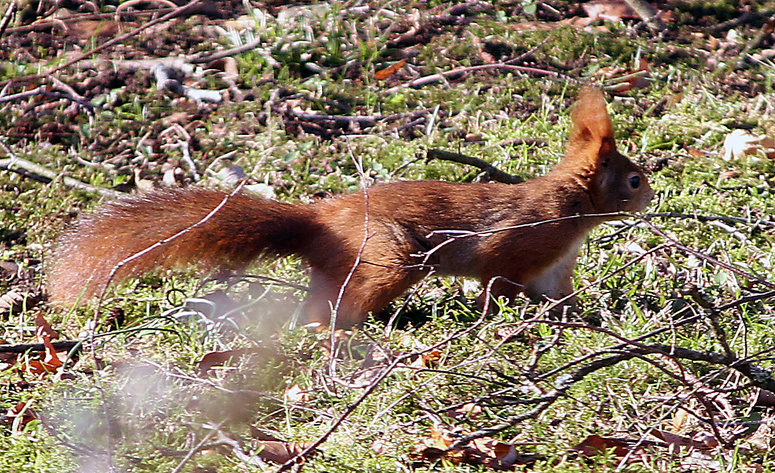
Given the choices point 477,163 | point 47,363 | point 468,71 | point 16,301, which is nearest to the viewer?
point 47,363

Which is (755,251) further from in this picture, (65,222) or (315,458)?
(65,222)

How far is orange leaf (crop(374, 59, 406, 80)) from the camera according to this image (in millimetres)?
4977

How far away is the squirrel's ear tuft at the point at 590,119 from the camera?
3.44m

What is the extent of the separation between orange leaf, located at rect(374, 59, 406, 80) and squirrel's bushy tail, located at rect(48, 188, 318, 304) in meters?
1.83

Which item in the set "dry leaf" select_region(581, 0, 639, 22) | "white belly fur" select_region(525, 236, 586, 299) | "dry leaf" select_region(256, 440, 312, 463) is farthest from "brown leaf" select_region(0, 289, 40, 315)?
"dry leaf" select_region(581, 0, 639, 22)

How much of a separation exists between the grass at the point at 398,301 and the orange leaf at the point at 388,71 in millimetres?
76

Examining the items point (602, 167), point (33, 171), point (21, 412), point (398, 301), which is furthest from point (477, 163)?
point (21, 412)

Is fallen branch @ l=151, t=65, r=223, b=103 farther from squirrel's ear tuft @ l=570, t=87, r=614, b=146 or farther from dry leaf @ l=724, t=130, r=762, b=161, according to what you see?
dry leaf @ l=724, t=130, r=762, b=161

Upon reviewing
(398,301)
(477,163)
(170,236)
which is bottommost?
(398,301)

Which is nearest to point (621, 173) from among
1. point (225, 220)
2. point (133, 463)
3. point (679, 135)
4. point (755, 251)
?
point (755, 251)

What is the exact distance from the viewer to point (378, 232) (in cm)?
316

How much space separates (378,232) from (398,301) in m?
0.35

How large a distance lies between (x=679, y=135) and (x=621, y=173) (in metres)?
0.92

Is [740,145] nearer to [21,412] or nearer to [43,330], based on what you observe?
[43,330]
